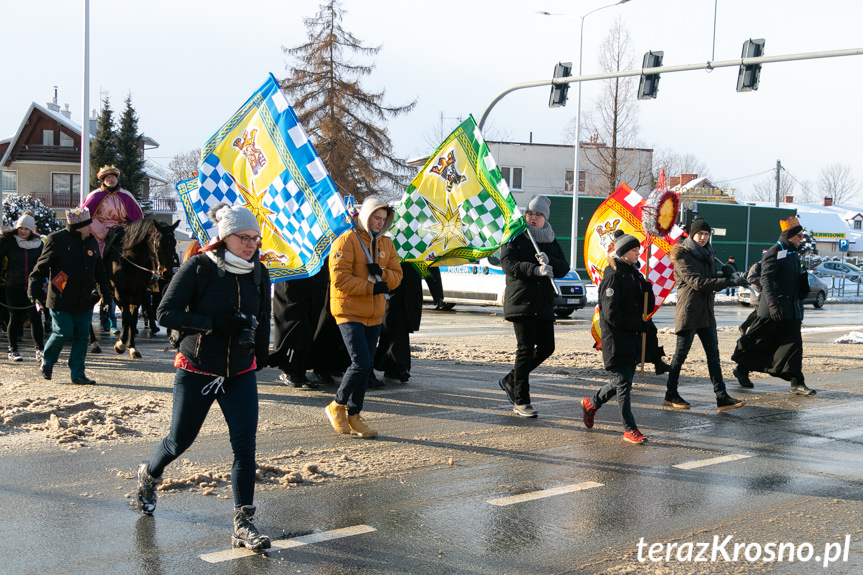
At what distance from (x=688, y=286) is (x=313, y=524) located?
562cm

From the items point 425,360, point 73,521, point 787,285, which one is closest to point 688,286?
point 787,285

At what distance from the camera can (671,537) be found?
4973 millimetres

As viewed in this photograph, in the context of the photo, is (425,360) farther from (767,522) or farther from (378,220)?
(767,522)

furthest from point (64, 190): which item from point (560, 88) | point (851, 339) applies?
point (851, 339)

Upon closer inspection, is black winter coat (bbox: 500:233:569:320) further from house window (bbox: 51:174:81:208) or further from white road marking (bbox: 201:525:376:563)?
house window (bbox: 51:174:81:208)

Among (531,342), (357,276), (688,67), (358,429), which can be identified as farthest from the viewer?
(688,67)

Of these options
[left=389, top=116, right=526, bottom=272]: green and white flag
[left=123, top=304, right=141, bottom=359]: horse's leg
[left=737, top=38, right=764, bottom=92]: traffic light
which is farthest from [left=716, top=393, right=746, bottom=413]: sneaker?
[left=737, top=38, right=764, bottom=92]: traffic light

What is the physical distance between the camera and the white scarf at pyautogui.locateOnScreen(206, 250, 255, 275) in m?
4.86

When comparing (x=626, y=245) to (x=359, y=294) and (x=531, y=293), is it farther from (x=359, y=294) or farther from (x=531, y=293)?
(x=359, y=294)

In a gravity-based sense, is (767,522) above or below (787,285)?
below

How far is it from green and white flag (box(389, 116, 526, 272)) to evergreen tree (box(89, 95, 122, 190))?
46.2 metres

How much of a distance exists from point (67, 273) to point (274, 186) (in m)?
2.83

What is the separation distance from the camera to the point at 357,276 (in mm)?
7180

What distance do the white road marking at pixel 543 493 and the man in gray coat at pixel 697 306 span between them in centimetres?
346
